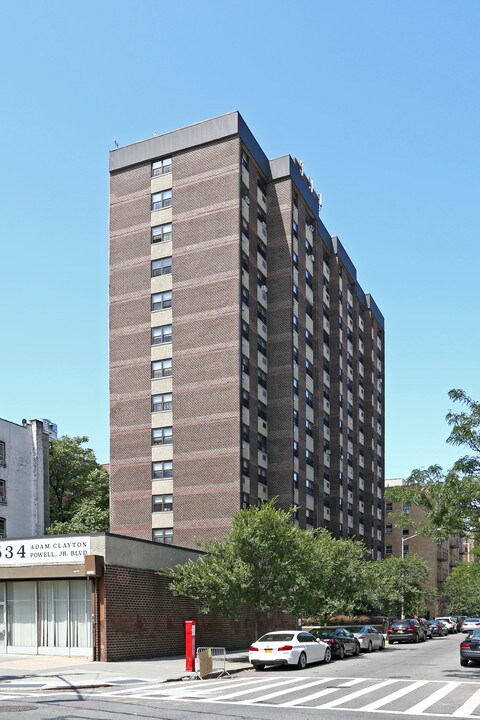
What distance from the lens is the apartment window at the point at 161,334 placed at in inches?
2360

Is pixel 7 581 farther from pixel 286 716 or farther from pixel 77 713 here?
pixel 286 716

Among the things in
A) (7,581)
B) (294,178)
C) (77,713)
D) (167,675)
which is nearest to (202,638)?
(7,581)

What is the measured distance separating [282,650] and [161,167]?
42477mm

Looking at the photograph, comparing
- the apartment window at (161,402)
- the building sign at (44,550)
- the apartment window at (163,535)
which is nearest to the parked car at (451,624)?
the apartment window at (163,535)

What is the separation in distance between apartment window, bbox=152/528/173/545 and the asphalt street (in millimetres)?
27647

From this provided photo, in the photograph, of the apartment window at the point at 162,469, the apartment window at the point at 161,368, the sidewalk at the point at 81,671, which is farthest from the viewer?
the apartment window at the point at 161,368

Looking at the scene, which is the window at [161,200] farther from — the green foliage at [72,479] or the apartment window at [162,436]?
the green foliage at [72,479]

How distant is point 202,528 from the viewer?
182 feet

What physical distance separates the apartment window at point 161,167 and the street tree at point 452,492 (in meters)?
39.4

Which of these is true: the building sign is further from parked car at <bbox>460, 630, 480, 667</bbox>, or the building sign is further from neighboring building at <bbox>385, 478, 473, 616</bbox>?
neighboring building at <bbox>385, 478, 473, 616</bbox>

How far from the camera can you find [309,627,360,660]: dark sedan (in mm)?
35756

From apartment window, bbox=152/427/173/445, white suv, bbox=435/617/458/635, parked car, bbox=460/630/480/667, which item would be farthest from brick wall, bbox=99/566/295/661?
white suv, bbox=435/617/458/635

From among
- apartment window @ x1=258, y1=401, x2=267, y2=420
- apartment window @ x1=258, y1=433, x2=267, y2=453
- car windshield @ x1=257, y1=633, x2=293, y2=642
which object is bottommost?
car windshield @ x1=257, y1=633, x2=293, y2=642

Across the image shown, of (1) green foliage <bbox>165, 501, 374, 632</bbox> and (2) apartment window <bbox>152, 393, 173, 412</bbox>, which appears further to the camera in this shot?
(2) apartment window <bbox>152, 393, 173, 412</bbox>
